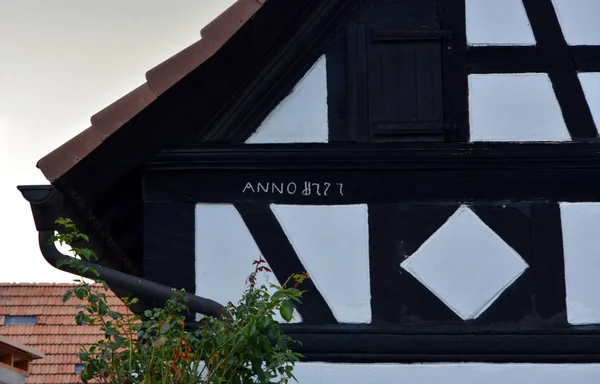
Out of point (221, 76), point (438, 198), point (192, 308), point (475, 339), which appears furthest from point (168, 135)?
point (475, 339)

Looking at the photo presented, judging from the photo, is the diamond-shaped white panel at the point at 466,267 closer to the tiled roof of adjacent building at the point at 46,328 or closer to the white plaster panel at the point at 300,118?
the white plaster panel at the point at 300,118

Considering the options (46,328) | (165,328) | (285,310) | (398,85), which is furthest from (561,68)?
(46,328)

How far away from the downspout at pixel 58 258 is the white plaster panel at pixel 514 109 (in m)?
1.96

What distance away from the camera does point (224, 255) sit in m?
8.18

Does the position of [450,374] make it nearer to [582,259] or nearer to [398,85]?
[582,259]

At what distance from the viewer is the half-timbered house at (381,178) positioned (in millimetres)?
8086

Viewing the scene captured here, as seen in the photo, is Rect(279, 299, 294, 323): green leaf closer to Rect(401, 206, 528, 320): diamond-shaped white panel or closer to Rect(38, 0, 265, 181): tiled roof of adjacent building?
Rect(401, 206, 528, 320): diamond-shaped white panel

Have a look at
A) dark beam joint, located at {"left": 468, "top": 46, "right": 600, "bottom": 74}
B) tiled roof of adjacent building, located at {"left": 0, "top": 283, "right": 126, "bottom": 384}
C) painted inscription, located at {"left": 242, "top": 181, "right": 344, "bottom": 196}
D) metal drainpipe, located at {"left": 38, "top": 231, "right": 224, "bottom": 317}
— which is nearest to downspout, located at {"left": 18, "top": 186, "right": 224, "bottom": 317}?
metal drainpipe, located at {"left": 38, "top": 231, "right": 224, "bottom": 317}

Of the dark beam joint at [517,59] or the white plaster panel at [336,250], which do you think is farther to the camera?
the dark beam joint at [517,59]

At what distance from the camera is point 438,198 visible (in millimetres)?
8344

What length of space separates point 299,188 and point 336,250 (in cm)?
44

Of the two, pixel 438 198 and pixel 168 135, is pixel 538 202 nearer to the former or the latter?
pixel 438 198

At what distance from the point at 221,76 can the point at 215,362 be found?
87.5 inches

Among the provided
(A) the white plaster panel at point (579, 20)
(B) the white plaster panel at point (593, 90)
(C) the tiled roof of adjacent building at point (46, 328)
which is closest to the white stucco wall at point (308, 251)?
(B) the white plaster panel at point (593, 90)
